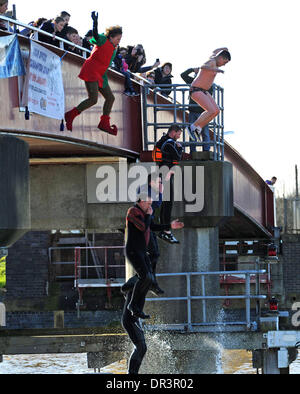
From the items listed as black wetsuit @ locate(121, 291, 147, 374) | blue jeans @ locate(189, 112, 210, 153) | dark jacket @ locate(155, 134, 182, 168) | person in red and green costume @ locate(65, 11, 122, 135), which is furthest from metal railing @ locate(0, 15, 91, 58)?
black wetsuit @ locate(121, 291, 147, 374)

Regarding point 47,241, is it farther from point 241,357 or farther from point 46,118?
point 46,118

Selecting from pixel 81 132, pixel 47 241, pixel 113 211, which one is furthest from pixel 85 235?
pixel 81 132

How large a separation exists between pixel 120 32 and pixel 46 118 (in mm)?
2660

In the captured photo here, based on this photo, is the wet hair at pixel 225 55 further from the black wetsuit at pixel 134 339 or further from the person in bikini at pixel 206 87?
the black wetsuit at pixel 134 339

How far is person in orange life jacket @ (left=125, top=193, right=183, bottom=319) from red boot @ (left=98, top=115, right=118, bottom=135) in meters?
5.51

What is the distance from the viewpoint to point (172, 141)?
63.0 feet

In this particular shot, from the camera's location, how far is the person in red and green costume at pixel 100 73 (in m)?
17.2

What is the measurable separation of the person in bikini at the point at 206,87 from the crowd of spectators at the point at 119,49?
82 centimetres

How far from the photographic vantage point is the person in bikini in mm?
20516

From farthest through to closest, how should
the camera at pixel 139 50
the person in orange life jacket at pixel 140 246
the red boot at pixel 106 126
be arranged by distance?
the camera at pixel 139 50 < the red boot at pixel 106 126 < the person in orange life jacket at pixel 140 246

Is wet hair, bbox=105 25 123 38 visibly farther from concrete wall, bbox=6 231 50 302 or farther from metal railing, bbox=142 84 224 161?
concrete wall, bbox=6 231 50 302

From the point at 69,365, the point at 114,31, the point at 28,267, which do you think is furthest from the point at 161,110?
the point at 28,267

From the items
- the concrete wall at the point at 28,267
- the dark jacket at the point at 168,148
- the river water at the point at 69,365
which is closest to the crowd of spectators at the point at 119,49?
the dark jacket at the point at 168,148

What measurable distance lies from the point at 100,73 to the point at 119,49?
6.24 m
